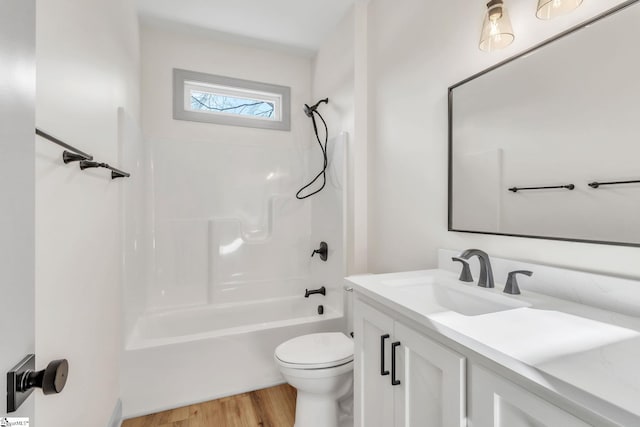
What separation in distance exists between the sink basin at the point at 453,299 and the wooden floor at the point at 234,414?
1.17 meters

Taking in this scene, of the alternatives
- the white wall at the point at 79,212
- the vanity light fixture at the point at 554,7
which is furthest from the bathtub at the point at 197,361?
the vanity light fixture at the point at 554,7

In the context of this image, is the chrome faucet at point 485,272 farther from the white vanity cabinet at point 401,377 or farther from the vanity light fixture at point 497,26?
the vanity light fixture at point 497,26

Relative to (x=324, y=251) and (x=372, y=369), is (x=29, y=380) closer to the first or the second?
(x=372, y=369)

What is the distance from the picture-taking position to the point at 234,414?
1.74 metres

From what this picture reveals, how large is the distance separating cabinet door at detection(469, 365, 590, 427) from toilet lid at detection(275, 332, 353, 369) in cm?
88

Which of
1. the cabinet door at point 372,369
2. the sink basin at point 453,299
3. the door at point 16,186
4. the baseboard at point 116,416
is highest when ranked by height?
the door at point 16,186

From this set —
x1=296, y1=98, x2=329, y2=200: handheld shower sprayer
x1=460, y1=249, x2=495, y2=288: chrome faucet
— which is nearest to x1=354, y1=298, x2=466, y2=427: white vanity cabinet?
x1=460, y1=249, x2=495, y2=288: chrome faucet

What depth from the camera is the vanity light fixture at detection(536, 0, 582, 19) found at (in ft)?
3.04

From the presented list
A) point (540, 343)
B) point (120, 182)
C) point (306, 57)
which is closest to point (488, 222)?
point (540, 343)

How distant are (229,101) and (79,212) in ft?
6.16

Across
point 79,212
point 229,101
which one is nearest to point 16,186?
point 79,212

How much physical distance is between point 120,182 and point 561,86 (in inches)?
84.7

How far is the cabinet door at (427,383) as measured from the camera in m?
0.71

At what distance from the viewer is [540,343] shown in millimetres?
620
